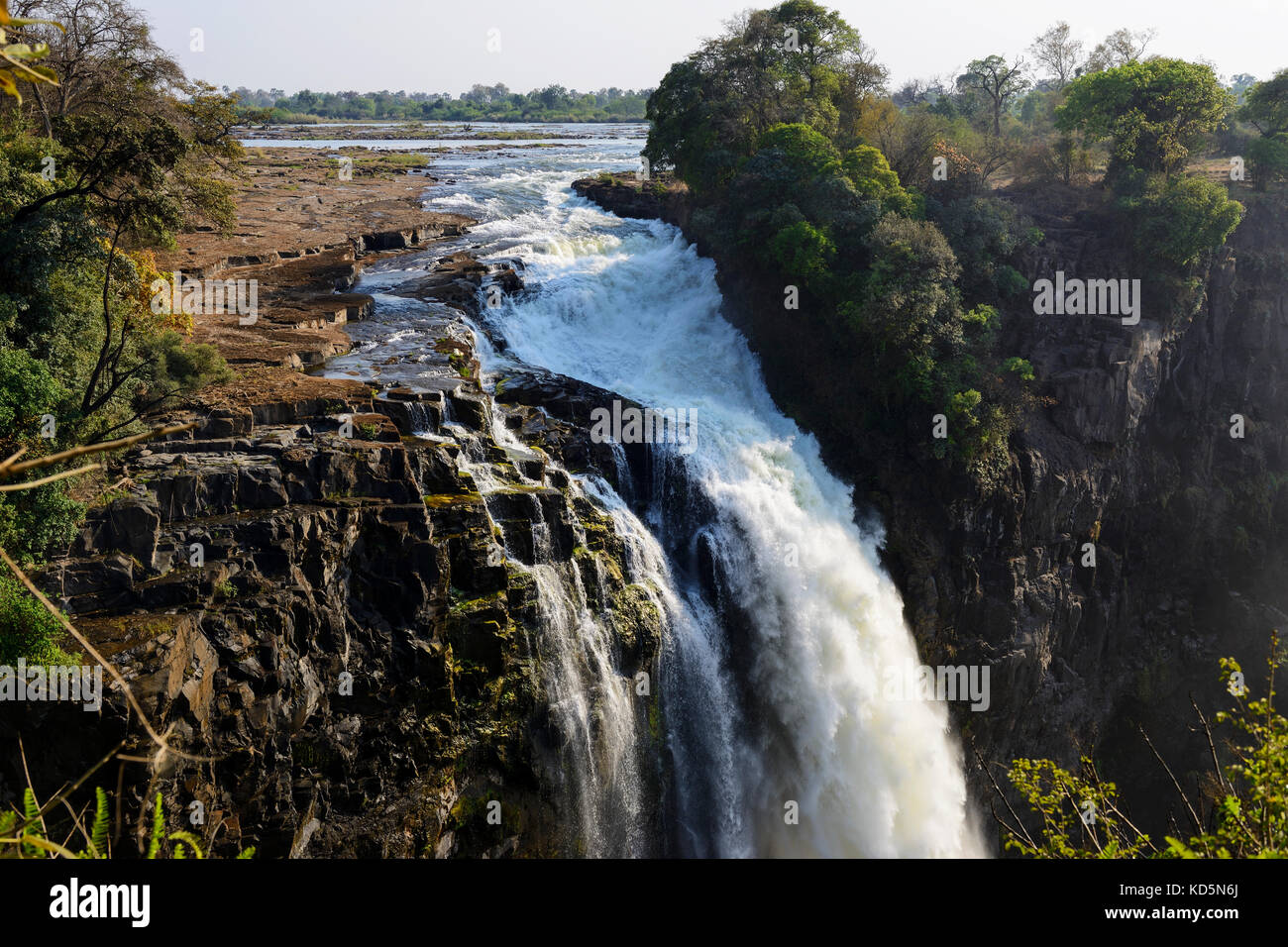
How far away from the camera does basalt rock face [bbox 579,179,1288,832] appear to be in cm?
2598

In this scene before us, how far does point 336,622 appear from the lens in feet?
51.6

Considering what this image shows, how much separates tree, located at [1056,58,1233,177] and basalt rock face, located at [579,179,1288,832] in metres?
3.63

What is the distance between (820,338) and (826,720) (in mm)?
12550

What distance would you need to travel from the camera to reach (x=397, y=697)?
16156 millimetres

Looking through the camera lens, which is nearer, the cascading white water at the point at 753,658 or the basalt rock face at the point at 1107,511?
the cascading white water at the point at 753,658

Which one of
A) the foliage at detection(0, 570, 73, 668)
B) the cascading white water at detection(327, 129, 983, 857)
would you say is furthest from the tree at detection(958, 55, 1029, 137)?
the foliage at detection(0, 570, 73, 668)

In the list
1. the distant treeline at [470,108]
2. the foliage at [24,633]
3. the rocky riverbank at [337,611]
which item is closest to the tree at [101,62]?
the rocky riverbank at [337,611]

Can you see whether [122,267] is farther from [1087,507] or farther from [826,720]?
[1087,507]

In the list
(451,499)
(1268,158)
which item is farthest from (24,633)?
(1268,158)

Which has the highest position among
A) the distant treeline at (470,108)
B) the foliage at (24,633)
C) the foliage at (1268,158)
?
the distant treeline at (470,108)

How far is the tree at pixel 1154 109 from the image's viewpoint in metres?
32.4

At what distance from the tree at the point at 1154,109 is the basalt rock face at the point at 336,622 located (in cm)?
2731

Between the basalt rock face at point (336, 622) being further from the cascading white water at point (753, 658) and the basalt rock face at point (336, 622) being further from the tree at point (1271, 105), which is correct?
the tree at point (1271, 105)

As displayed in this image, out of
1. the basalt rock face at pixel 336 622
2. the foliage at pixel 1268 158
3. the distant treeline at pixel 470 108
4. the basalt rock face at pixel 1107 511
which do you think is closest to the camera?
the basalt rock face at pixel 336 622
